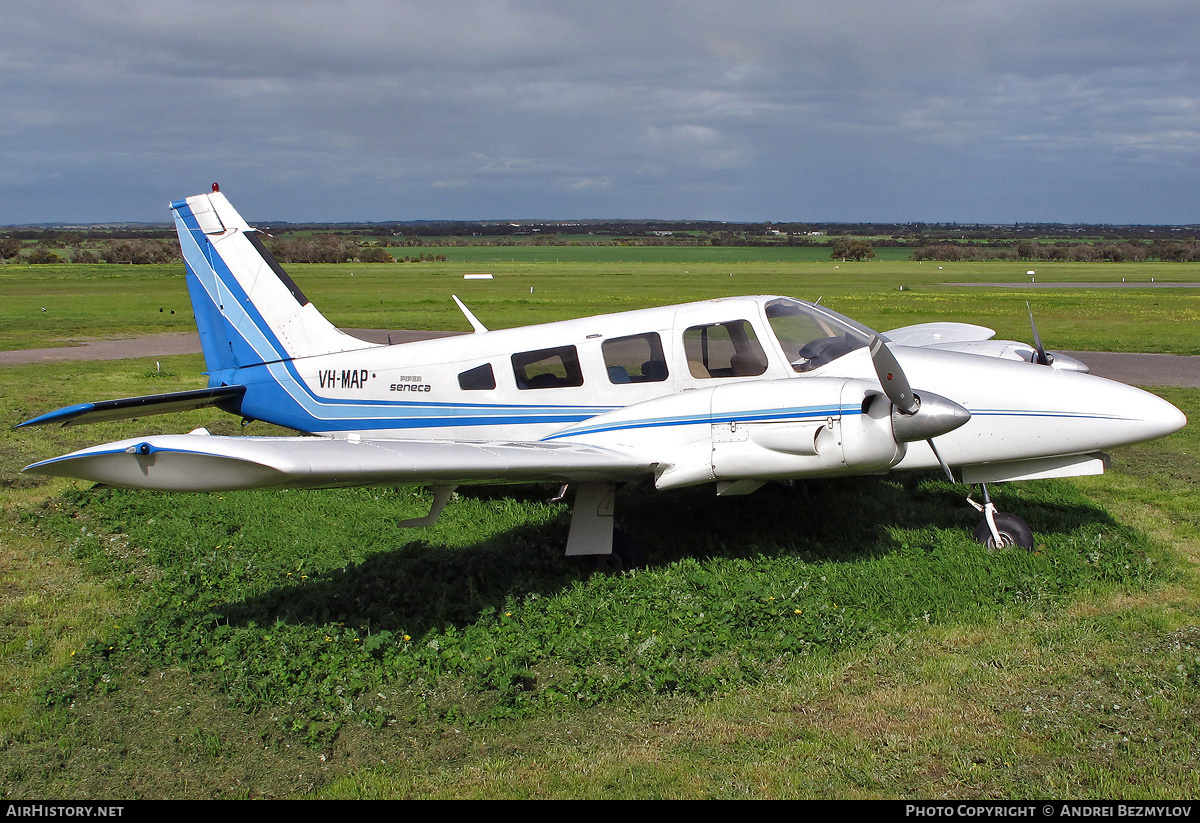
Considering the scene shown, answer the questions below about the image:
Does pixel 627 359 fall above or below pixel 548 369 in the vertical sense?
above

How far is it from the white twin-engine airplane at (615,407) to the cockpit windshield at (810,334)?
19mm

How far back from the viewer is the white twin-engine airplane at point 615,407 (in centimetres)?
629

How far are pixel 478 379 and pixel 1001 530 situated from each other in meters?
5.12

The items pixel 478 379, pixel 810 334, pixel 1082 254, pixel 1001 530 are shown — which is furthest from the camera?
pixel 1082 254

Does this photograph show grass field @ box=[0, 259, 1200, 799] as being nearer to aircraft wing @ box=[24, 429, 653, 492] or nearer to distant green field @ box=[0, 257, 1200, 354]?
aircraft wing @ box=[24, 429, 653, 492]

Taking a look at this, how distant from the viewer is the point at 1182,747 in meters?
4.77

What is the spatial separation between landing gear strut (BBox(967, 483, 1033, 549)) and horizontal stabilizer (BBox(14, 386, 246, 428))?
7905mm

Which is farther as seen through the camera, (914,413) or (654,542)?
(654,542)

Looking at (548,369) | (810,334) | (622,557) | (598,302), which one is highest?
(810,334)

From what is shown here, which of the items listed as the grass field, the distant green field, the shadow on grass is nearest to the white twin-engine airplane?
the shadow on grass

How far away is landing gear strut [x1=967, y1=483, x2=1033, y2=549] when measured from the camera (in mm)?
7926

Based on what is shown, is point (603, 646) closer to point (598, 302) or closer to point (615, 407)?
point (615, 407)

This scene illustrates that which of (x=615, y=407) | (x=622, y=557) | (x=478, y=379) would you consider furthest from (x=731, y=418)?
(x=478, y=379)

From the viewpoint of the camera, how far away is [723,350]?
7.98 m
